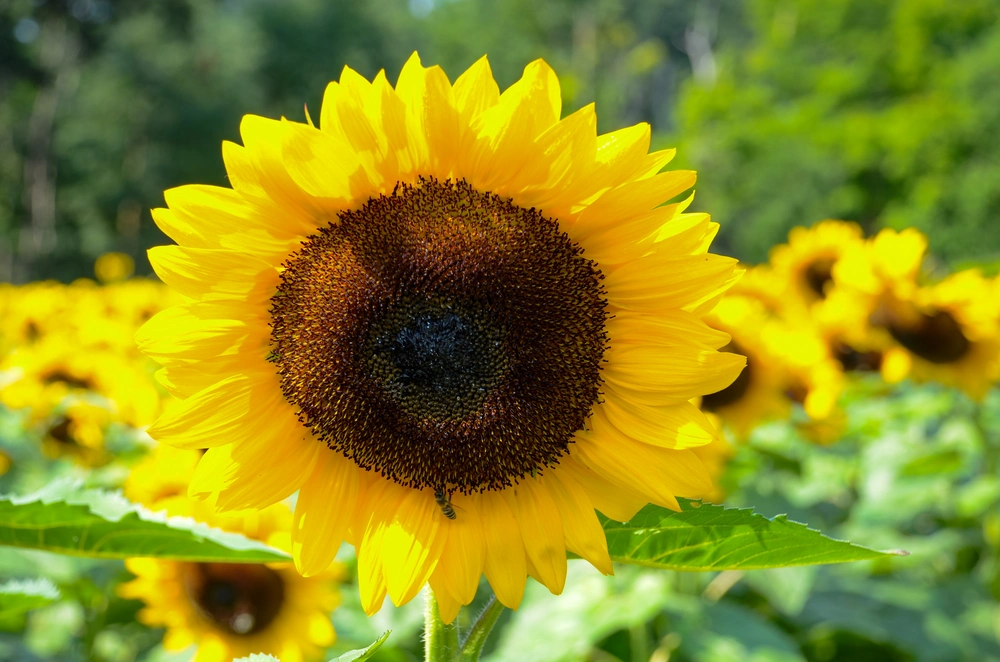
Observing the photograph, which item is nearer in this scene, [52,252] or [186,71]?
[52,252]

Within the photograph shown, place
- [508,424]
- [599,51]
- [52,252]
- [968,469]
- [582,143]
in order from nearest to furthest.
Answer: [582,143], [508,424], [968,469], [52,252], [599,51]

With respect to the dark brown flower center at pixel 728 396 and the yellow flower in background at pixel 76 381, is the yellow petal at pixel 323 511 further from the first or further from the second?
the dark brown flower center at pixel 728 396

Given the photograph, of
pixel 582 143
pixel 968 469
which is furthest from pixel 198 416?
pixel 968 469

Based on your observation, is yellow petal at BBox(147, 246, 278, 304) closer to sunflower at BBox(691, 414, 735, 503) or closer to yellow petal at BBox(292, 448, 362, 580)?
yellow petal at BBox(292, 448, 362, 580)

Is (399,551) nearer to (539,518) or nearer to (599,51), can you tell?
(539,518)

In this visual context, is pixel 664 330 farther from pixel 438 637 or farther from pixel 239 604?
pixel 239 604

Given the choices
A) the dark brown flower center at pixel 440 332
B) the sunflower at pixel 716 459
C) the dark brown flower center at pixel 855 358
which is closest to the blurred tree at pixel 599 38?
the dark brown flower center at pixel 855 358

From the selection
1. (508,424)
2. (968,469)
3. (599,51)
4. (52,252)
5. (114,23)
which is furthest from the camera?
(599,51)
